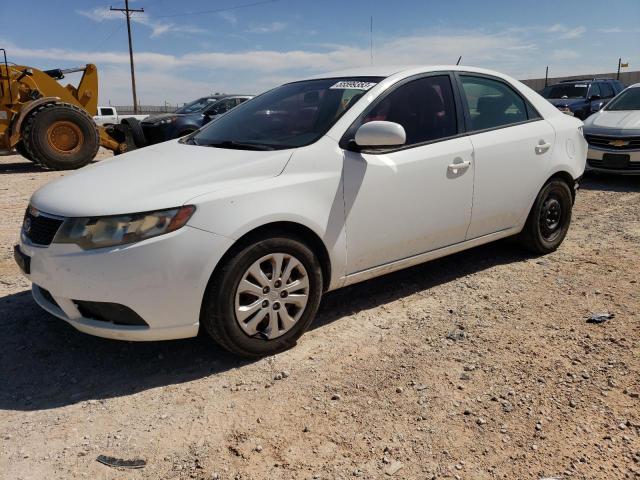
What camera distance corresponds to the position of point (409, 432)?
2416 millimetres

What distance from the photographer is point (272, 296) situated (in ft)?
9.77

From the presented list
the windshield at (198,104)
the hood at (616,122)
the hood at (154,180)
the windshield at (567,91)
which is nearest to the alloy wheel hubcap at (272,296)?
the hood at (154,180)

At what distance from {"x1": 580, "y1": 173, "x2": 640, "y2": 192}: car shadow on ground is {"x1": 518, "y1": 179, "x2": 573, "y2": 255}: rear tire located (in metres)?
3.70

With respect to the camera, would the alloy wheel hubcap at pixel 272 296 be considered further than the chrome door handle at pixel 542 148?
No

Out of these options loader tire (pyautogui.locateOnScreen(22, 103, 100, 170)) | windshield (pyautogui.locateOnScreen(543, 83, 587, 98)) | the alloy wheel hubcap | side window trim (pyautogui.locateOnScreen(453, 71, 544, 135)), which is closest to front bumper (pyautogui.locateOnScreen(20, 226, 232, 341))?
the alloy wheel hubcap

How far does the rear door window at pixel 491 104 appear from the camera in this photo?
13.1ft

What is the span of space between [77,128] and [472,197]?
9823 mm

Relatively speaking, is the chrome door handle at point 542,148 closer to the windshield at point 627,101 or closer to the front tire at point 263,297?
the front tire at point 263,297

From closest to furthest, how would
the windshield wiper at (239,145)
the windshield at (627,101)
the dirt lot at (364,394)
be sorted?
the dirt lot at (364,394)
the windshield wiper at (239,145)
the windshield at (627,101)

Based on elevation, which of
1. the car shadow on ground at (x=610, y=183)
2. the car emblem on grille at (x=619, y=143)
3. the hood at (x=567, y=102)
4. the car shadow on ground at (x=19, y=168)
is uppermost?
the hood at (x=567, y=102)

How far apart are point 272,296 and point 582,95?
536 inches

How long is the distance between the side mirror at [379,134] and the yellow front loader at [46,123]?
8.82 meters

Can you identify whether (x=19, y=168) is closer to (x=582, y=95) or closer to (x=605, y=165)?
(x=605, y=165)

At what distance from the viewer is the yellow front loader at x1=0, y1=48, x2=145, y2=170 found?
421 inches
